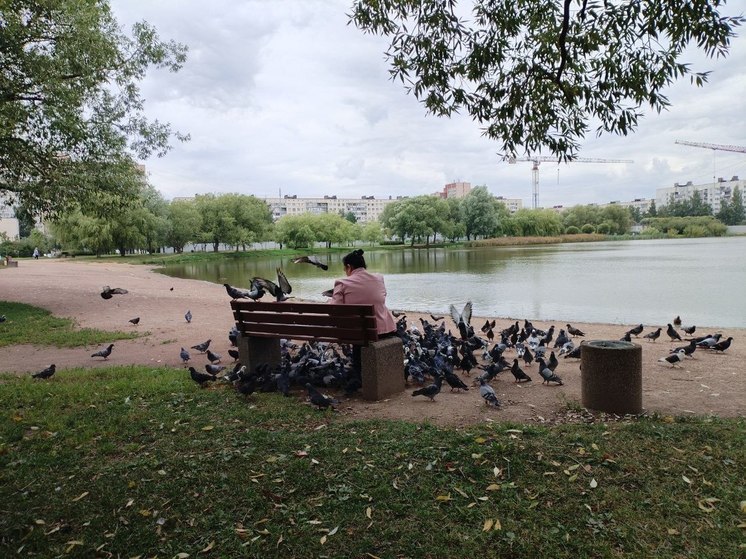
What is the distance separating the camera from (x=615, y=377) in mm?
4688

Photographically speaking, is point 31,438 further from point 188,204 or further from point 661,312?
point 188,204

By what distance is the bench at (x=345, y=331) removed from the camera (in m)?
5.27

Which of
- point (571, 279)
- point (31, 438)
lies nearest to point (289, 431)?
point (31, 438)

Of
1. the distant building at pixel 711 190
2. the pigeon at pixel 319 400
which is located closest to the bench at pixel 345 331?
the pigeon at pixel 319 400

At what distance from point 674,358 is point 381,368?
3919 mm

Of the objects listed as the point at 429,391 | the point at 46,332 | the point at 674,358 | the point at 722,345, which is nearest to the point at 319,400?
the point at 429,391

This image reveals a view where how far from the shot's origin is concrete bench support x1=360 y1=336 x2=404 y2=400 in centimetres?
533

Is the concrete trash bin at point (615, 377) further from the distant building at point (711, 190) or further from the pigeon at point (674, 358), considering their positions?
the distant building at point (711, 190)

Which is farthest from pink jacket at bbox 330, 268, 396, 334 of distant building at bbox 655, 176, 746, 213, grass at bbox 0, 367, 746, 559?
distant building at bbox 655, 176, 746, 213

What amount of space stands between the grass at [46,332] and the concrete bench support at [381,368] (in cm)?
630

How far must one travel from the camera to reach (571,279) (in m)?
24.5

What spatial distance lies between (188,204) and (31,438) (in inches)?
3019

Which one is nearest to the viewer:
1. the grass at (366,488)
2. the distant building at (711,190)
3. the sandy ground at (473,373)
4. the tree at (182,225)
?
the grass at (366,488)

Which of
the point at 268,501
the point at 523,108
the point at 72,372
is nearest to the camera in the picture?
the point at 268,501
